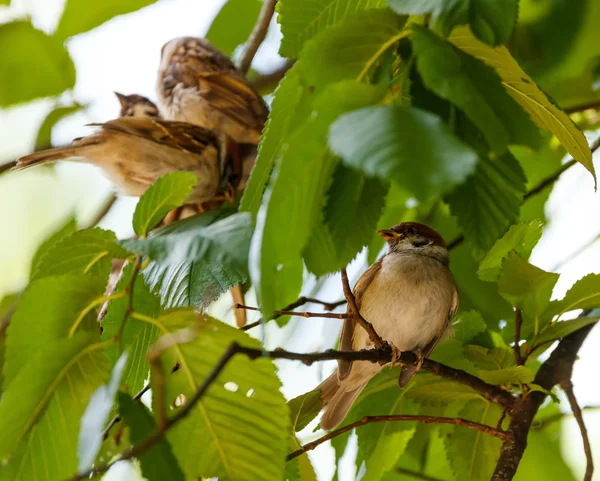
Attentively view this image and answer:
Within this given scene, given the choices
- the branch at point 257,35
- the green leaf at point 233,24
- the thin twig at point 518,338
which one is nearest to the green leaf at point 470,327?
the thin twig at point 518,338

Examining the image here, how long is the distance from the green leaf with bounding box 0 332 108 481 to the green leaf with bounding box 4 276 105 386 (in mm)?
17

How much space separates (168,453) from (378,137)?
401mm

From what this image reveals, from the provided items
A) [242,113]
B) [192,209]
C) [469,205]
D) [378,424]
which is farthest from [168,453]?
[242,113]

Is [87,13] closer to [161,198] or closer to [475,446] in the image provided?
[161,198]

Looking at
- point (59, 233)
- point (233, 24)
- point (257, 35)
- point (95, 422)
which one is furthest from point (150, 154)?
point (95, 422)

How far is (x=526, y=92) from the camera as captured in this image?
0.73 meters

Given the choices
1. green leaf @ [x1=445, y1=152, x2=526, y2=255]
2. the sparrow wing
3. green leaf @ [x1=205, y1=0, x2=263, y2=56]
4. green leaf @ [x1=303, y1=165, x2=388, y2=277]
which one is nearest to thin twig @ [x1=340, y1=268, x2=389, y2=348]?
green leaf @ [x1=303, y1=165, x2=388, y2=277]

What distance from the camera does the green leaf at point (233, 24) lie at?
229 cm

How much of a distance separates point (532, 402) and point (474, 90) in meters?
0.83

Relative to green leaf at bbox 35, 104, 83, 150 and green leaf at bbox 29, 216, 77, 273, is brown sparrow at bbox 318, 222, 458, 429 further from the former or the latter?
green leaf at bbox 35, 104, 83, 150

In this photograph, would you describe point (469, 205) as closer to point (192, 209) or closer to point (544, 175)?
point (192, 209)

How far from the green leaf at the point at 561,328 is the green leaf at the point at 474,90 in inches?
26.5

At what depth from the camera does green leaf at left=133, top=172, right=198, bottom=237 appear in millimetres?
871

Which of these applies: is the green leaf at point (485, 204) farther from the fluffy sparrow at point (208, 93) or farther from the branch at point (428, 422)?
the fluffy sparrow at point (208, 93)
